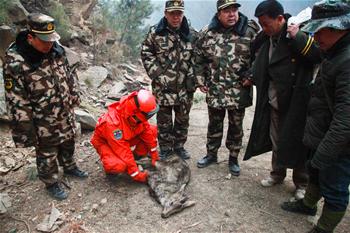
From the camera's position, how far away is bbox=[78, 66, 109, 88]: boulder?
25.6 feet

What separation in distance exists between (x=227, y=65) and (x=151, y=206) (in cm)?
195

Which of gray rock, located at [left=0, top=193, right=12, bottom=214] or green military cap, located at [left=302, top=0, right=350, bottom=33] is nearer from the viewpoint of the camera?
green military cap, located at [left=302, top=0, right=350, bottom=33]

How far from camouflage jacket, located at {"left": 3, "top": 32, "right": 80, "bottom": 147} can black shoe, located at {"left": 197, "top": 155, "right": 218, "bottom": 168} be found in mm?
1800

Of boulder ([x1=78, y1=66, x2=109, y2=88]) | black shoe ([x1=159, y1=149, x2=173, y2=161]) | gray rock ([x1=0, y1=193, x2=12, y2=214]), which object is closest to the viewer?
gray rock ([x1=0, y1=193, x2=12, y2=214])

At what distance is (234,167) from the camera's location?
4.30 meters

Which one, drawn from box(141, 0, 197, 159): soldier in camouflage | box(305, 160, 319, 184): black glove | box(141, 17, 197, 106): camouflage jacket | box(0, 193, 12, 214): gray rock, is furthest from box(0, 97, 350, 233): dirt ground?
box(141, 17, 197, 106): camouflage jacket

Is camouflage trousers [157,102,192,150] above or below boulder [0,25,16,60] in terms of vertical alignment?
below

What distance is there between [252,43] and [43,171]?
2.97 m

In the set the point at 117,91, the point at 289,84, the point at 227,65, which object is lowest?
the point at 117,91

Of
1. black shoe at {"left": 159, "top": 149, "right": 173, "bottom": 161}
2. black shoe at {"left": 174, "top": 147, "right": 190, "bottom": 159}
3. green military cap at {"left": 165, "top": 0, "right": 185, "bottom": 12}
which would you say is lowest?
black shoe at {"left": 174, "top": 147, "right": 190, "bottom": 159}

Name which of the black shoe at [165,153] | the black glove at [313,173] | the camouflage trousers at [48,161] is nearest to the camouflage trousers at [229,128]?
the black shoe at [165,153]

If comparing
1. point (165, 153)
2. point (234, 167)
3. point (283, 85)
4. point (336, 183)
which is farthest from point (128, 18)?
point (336, 183)

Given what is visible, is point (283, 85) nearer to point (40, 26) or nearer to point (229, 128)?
point (229, 128)

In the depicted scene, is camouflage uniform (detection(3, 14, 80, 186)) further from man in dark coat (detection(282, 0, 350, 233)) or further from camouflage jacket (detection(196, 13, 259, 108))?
man in dark coat (detection(282, 0, 350, 233))
